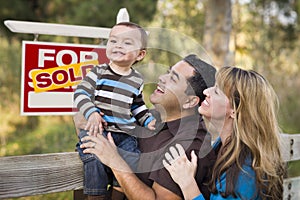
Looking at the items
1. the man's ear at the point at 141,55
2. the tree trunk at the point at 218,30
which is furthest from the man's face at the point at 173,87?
the tree trunk at the point at 218,30

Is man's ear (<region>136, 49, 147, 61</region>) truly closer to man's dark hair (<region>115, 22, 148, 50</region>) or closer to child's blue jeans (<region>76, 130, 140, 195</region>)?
man's dark hair (<region>115, 22, 148, 50</region>)

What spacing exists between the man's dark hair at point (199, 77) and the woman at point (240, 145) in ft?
0.17

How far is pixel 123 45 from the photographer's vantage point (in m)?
1.68

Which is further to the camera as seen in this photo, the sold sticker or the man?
the sold sticker

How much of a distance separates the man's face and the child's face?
0.48 ft

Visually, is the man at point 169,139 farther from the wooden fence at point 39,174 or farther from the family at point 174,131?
the wooden fence at point 39,174

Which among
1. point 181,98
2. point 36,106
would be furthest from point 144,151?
point 36,106

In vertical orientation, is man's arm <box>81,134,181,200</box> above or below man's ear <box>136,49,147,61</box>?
below

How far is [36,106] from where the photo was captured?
229 centimetres

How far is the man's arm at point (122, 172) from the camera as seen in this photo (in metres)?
1.64

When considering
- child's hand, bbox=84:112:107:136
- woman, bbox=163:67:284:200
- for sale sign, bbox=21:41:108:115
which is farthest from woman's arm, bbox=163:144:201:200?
for sale sign, bbox=21:41:108:115

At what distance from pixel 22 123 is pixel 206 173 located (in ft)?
21.1

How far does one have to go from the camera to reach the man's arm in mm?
1637

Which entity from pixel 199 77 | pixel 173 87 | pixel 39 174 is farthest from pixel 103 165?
pixel 199 77
